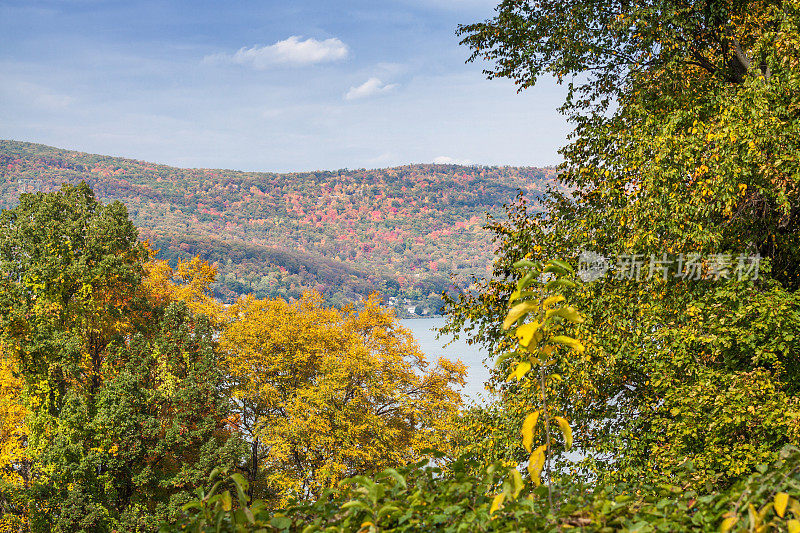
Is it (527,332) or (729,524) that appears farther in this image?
(527,332)

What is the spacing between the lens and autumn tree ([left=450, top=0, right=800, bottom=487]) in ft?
22.3

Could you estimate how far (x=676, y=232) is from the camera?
23.3ft

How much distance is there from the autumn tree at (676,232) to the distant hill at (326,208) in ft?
288

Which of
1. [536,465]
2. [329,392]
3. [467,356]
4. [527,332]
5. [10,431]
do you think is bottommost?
[467,356]

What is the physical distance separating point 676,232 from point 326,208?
534ft

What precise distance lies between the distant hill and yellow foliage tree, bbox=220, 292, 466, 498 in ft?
246

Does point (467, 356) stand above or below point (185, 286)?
below

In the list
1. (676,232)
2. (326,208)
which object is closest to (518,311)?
(676,232)

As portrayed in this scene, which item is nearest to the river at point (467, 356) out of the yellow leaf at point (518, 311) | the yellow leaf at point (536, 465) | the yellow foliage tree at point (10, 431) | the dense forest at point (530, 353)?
Result: the dense forest at point (530, 353)

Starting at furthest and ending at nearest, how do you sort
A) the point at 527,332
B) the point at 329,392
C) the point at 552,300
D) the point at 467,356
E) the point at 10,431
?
the point at 467,356, the point at 329,392, the point at 10,431, the point at 552,300, the point at 527,332

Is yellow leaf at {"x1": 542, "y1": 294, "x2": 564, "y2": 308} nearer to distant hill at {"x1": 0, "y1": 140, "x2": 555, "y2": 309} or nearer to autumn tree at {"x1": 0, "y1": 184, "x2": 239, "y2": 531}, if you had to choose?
autumn tree at {"x1": 0, "y1": 184, "x2": 239, "y2": 531}

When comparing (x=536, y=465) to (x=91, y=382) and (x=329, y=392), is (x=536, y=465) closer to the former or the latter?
(x=329, y=392)

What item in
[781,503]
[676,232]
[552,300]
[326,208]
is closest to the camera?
[781,503]

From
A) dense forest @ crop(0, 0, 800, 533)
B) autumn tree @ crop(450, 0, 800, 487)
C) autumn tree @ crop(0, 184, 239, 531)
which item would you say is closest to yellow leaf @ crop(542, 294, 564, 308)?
dense forest @ crop(0, 0, 800, 533)
